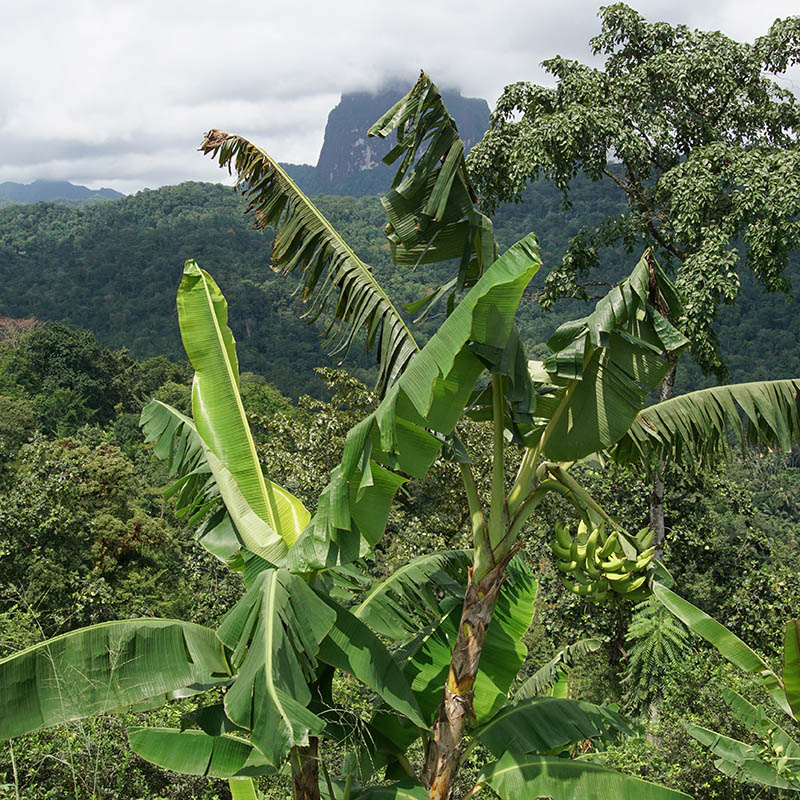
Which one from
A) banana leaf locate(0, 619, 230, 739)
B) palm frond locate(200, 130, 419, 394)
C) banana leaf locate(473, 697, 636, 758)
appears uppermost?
palm frond locate(200, 130, 419, 394)

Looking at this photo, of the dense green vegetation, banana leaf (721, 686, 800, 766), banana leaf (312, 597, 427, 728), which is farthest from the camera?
the dense green vegetation

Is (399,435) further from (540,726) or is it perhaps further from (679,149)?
(679,149)

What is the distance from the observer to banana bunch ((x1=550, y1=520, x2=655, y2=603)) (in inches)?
142

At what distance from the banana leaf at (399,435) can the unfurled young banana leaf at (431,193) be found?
63 cm

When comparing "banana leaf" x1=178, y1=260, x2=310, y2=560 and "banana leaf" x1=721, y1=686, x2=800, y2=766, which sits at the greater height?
"banana leaf" x1=178, y1=260, x2=310, y2=560

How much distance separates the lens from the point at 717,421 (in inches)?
172

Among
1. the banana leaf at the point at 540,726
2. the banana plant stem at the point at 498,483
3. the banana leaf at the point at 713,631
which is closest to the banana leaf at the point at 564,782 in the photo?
the banana leaf at the point at 540,726

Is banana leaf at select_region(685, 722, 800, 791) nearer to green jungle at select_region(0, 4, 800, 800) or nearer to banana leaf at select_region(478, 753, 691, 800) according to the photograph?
green jungle at select_region(0, 4, 800, 800)

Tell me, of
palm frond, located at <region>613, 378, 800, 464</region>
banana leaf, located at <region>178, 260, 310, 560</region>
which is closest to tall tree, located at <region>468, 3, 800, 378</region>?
palm frond, located at <region>613, 378, 800, 464</region>

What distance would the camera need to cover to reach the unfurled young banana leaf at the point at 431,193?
11.7ft

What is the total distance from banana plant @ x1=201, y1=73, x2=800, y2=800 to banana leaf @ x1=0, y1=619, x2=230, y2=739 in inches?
28.8

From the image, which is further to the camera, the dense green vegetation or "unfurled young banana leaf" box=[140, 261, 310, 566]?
the dense green vegetation

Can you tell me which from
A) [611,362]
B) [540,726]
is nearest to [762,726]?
[540,726]

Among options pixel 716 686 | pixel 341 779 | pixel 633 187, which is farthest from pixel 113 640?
pixel 633 187
